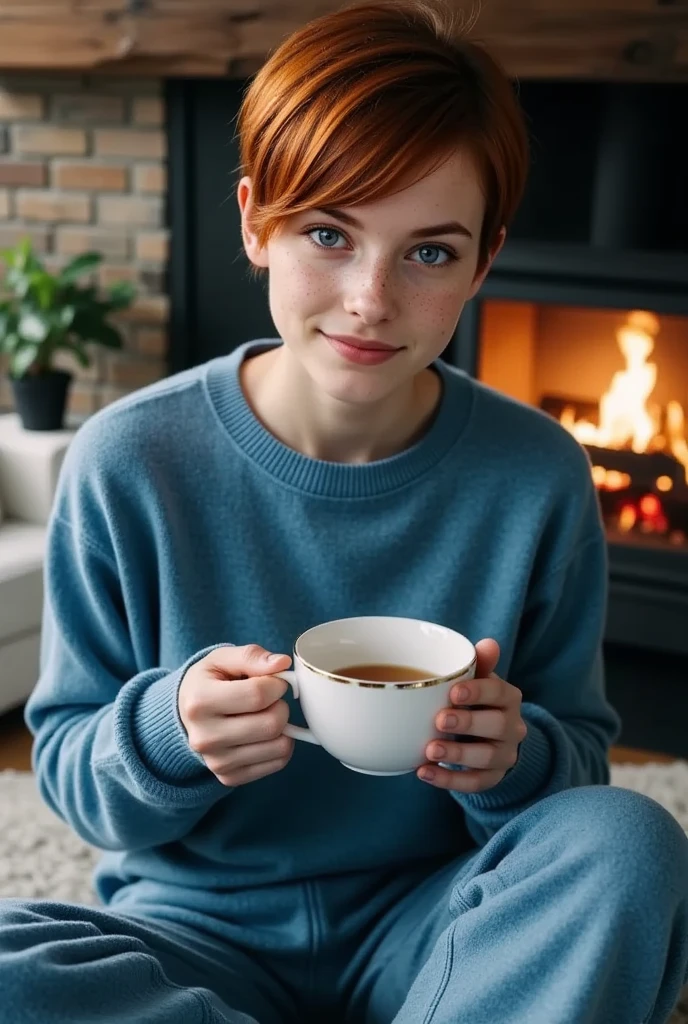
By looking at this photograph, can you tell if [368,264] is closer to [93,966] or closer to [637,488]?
[93,966]

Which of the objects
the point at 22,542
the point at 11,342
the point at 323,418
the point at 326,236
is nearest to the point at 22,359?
the point at 11,342

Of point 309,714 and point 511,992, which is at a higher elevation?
point 309,714

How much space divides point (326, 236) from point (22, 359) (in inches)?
59.7

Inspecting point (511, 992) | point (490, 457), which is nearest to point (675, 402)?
point (490, 457)

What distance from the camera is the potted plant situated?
247cm

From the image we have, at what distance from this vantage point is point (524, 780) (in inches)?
42.9

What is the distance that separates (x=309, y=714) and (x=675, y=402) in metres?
1.65

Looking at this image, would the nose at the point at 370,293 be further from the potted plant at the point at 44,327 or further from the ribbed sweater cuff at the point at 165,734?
the potted plant at the point at 44,327

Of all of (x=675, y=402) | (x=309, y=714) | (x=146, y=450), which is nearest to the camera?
(x=309, y=714)

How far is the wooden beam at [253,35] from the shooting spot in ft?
6.75

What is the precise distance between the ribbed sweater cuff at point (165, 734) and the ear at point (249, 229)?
14.0 inches

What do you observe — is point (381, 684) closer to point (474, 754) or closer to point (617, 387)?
point (474, 754)

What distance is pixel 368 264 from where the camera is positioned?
104 cm

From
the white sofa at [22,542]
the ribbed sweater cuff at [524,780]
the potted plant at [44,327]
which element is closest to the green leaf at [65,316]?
the potted plant at [44,327]
